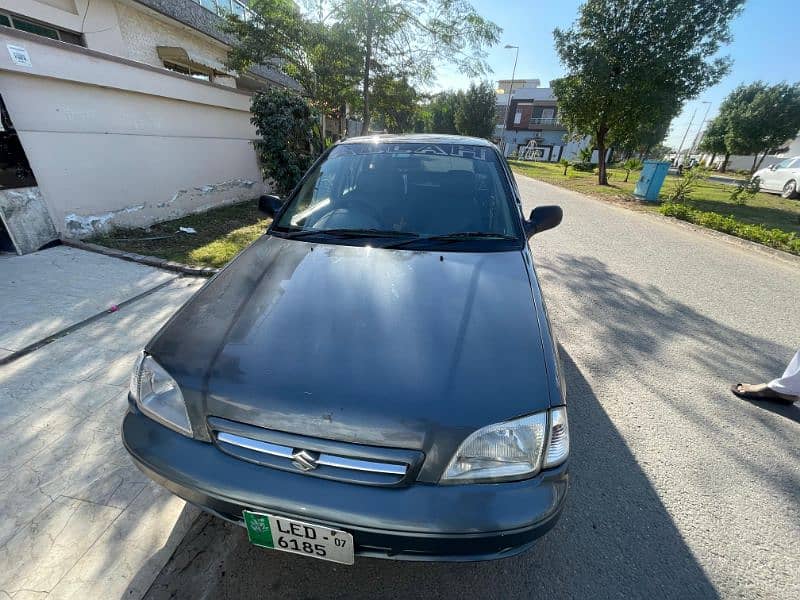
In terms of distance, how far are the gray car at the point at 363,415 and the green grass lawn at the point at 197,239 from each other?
3.35 m

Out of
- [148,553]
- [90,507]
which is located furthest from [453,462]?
[90,507]

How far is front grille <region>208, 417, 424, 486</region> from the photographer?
1.09 meters

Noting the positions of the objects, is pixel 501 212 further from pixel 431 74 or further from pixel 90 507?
pixel 431 74

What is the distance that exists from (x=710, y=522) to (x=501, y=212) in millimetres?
1918

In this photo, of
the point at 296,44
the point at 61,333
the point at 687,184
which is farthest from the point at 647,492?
the point at 296,44

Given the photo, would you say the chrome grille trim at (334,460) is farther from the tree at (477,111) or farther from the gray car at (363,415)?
the tree at (477,111)

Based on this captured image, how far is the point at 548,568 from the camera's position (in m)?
1.47

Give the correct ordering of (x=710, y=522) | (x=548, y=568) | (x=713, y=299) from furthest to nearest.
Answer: (x=713, y=299) → (x=710, y=522) → (x=548, y=568)

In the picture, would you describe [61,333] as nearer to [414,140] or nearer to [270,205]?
[270,205]

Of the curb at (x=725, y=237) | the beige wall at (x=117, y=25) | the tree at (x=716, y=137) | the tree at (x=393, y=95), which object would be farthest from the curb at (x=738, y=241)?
the tree at (x=716, y=137)

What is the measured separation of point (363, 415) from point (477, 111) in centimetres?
4074

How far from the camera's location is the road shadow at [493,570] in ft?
4.50

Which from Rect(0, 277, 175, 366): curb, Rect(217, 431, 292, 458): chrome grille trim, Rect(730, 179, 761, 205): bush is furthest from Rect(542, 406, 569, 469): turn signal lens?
Rect(730, 179, 761, 205): bush

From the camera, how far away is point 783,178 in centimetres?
1309
